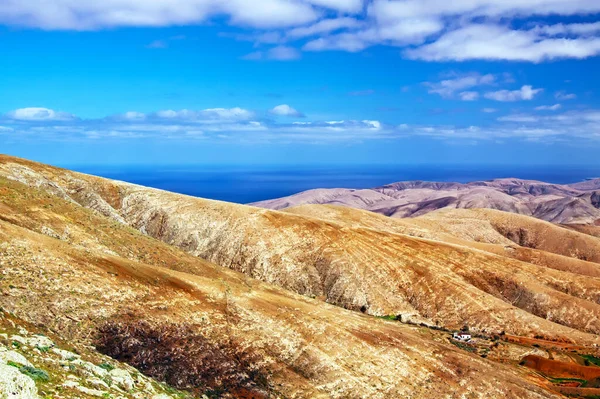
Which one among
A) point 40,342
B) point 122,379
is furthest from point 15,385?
point 40,342

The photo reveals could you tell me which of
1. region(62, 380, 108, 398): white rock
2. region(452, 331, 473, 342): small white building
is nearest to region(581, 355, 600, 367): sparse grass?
region(452, 331, 473, 342): small white building

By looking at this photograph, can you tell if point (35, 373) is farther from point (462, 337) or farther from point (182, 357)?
point (462, 337)

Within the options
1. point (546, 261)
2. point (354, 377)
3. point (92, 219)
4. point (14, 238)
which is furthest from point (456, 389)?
point (546, 261)

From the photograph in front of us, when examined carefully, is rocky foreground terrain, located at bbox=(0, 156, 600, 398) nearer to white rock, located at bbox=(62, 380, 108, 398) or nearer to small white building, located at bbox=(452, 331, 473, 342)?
white rock, located at bbox=(62, 380, 108, 398)

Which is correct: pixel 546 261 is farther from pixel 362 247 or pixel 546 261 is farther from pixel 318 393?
pixel 318 393

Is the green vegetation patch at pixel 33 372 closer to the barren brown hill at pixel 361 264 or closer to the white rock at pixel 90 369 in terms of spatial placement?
the white rock at pixel 90 369
